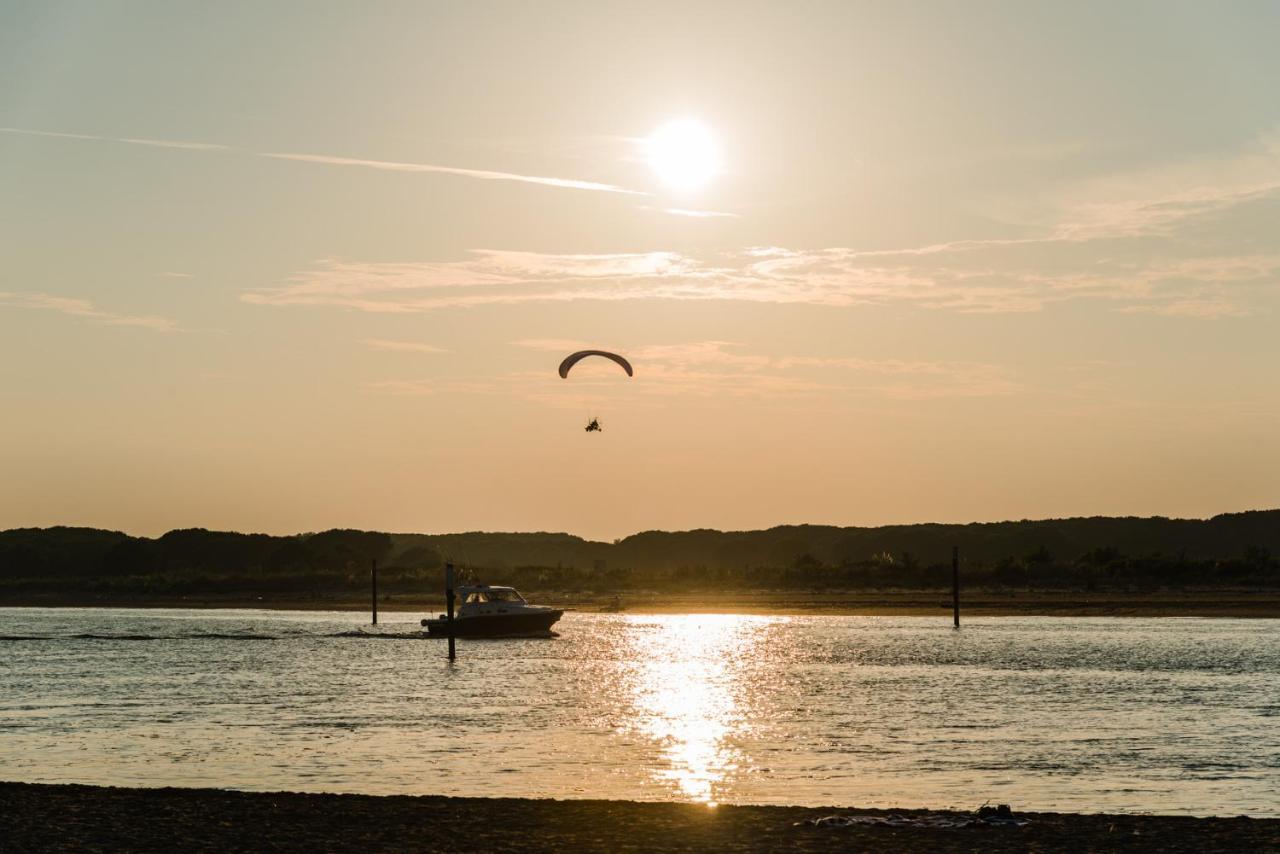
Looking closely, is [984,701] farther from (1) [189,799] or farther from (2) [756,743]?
(1) [189,799]

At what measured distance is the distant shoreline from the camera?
101500 mm

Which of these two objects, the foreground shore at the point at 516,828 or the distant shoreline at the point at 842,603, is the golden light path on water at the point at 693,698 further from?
the distant shoreline at the point at 842,603

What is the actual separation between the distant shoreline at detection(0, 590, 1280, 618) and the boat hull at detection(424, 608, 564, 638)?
112 feet

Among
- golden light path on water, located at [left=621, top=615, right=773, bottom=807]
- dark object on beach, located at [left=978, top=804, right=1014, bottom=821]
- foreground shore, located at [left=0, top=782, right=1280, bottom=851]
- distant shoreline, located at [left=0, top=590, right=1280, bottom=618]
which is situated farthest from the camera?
distant shoreline, located at [left=0, top=590, right=1280, bottom=618]

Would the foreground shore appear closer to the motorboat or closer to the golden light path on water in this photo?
the golden light path on water

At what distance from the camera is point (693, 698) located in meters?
49.1

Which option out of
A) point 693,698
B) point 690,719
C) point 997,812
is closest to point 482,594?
point 693,698

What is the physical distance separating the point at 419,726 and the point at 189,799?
14.4 m

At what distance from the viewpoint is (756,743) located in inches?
1377

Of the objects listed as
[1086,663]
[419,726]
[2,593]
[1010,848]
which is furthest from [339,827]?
[2,593]

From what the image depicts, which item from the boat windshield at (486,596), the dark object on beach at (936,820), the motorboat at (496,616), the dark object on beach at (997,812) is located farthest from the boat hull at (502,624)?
the dark object on beach at (997,812)

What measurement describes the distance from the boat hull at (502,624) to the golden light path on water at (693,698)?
17.3 ft

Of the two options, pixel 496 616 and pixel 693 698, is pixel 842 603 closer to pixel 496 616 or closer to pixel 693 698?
pixel 496 616

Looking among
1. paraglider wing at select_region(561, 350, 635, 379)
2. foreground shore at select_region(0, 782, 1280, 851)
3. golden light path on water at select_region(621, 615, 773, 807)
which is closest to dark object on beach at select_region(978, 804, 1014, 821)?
foreground shore at select_region(0, 782, 1280, 851)
